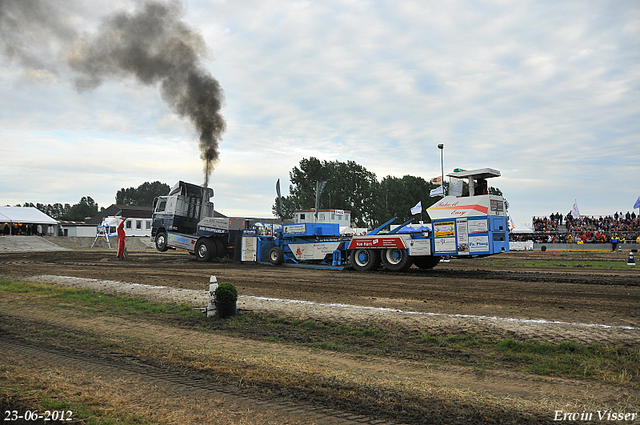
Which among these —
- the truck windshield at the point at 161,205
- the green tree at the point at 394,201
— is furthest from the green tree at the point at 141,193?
the truck windshield at the point at 161,205

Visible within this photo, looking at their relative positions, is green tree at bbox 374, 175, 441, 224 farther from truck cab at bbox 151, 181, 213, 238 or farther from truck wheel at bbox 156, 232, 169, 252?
truck wheel at bbox 156, 232, 169, 252

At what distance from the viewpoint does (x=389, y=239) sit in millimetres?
18578

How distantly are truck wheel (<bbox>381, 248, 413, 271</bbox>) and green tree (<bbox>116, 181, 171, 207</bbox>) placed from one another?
126 metres

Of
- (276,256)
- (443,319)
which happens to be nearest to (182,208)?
(276,256)

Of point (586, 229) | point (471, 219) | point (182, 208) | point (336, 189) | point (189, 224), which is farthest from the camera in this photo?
point (336, 189)

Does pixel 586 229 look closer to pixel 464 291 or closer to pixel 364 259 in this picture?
pixel 364 259

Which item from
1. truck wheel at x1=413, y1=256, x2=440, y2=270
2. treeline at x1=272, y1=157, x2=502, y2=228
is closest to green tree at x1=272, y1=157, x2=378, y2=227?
treeline at x1=272, y1=157, x2=502, y2=228

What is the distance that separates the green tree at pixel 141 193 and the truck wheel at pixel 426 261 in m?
126

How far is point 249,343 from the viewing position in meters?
7.07

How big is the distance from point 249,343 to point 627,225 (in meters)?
47.5

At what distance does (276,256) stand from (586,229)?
3808 centimetres

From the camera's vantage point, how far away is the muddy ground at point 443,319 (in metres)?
4.35

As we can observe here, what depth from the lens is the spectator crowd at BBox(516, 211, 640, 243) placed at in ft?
138

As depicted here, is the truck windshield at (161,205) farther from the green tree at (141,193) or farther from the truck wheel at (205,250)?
the green tree at (141,193)
